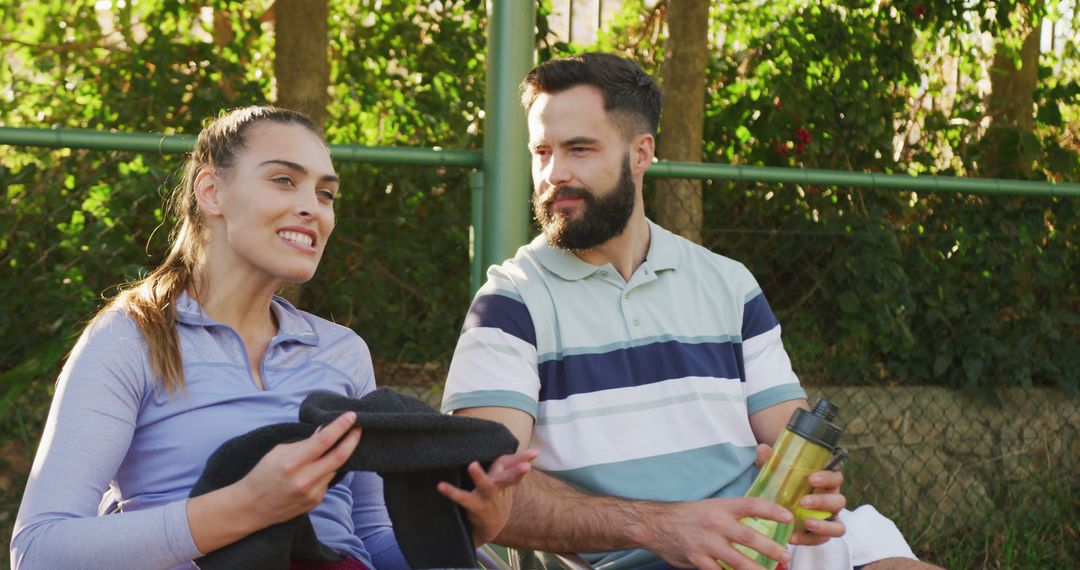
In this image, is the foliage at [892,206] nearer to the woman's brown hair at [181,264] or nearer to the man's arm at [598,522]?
the man's arm at [598,522]

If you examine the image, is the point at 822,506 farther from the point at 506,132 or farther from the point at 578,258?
the point at 506,132

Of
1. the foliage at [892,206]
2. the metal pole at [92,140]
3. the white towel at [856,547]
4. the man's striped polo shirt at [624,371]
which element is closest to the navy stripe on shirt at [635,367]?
the man's striped polo shirt at [624,371]

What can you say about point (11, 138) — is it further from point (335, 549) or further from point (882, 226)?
point (882, 226)

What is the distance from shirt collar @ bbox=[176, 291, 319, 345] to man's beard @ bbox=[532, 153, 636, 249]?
1.86 feet

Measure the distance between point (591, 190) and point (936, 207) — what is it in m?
2.13

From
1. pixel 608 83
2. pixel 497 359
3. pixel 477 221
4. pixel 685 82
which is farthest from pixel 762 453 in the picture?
pixel 685 82

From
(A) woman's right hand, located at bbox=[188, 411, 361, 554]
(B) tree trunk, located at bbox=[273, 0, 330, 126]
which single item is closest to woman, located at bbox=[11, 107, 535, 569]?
(A) woman's right hand, located at bbox=[188, 411, 361, 554]

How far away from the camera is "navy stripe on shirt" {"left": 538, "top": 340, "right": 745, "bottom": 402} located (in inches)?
88.8

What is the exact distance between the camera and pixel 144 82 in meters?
4.32

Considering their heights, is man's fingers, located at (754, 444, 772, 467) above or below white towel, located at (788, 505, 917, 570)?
above

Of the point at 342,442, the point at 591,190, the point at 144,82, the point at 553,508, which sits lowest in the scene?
the point at 553,508

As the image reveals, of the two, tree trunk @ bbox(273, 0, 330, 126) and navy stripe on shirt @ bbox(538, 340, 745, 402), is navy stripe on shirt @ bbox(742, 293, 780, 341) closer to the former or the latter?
navy stripe on shirt @ bbox(538, 340, 745, 402)

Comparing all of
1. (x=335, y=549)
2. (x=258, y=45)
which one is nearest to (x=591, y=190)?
(x=335, y=549)

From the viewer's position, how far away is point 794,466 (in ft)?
6.16
